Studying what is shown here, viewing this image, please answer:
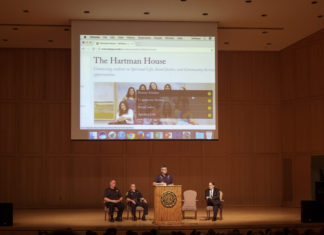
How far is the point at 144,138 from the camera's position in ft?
35.8

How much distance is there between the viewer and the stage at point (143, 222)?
368 inches

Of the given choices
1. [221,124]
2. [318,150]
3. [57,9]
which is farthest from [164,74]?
[318,150]

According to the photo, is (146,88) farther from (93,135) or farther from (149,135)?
(93,135)

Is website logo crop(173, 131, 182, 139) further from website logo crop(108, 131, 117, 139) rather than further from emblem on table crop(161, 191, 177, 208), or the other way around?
emblem on table crop(161, 191, 177, 208)

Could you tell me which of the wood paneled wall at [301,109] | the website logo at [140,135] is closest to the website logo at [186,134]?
the website logo at [140,135]

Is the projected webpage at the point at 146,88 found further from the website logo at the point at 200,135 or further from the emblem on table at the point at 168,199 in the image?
the emblem on table at the point at 168,199

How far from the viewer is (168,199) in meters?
9.95

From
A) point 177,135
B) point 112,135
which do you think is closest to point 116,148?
point 112,135

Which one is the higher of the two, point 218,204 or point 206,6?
point 206,6

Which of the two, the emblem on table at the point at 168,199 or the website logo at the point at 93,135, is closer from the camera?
the emblem on table at the point at 168,199

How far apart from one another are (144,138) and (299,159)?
5047 mm

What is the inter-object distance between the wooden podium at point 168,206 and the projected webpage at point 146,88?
5.00 ft

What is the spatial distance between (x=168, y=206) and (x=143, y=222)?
738 mm

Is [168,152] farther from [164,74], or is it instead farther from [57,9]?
[57,9]
